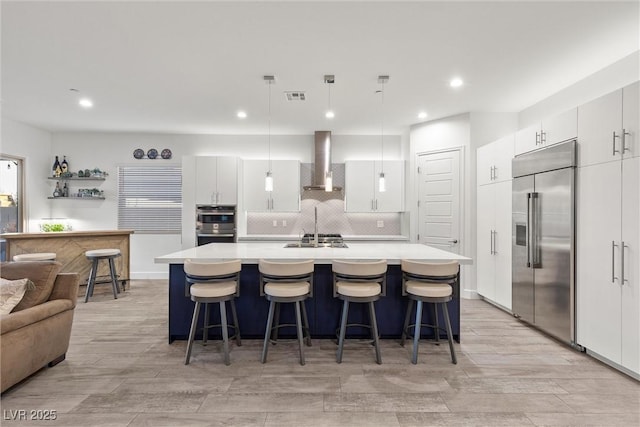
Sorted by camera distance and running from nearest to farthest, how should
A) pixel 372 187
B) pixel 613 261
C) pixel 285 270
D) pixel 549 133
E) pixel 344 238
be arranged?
1. pixel 613 261
2. pixel 285 270
3. pixel 549 133
4. pixel 344 238
5. pixel 372 187

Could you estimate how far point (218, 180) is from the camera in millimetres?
5582

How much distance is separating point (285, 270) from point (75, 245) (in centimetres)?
416

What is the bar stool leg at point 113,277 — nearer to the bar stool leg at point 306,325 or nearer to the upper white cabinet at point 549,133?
the bar stool leg at point 306,325

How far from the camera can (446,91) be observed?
3943mm

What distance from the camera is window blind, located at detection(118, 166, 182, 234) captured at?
6.09 m

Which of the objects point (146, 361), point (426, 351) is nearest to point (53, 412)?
point (146, 361)

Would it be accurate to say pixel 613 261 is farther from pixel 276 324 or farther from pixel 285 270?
pixel 276 324

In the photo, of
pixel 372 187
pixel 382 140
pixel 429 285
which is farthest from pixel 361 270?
pixel 382 140

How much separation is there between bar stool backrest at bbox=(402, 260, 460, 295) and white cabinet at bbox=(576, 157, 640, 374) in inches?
47.9

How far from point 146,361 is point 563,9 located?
14.5ft

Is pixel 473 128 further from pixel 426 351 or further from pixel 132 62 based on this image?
pixel 132 62

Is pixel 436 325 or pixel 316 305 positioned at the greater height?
pixel 316 305

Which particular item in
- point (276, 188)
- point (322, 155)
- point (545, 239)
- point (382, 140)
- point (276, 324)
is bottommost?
point (276, 324)

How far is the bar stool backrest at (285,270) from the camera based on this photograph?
2.74 meters
